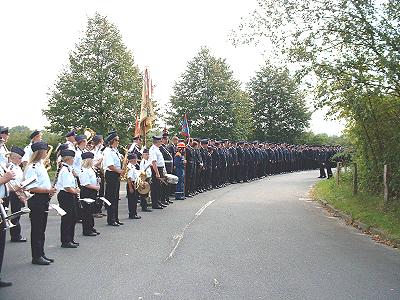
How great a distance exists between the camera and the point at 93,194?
1066 cm

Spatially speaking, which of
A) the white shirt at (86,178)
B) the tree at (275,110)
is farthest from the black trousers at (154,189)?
the tree at (275,110)

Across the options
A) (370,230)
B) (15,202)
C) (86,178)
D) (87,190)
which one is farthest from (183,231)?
(370,230)

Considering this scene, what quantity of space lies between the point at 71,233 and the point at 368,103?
842 centimetres

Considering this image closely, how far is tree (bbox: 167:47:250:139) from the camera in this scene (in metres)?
55.1

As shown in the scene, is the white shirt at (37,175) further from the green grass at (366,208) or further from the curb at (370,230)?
the green grass at (366,208)

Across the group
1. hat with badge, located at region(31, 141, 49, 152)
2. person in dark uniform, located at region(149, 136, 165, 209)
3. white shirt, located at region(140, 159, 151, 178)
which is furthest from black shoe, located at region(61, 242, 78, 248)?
person in dark uniform, located at region(149, 136, 165, 209)

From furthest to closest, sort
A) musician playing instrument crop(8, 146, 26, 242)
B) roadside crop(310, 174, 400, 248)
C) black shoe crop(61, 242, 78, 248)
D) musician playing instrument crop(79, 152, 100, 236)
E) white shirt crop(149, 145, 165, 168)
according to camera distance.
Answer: white shirt crop(149, 145, 165, 168), roadside crop(310, 174, 400, 248), musician playing instrument crop(79, 152, 100, 236), black shoe crop(61, 242, 78, 248), musician playing instrument crop(8, 146, 26, 242)

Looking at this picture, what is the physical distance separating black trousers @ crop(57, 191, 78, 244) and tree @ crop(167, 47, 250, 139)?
150 ft

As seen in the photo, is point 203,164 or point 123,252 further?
point 203,164

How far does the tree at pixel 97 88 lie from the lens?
42.8 meters

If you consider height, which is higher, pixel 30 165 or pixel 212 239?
pixel 30 165

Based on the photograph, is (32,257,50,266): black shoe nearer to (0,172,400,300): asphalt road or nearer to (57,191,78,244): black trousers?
(0,172,400,300): asphalt road

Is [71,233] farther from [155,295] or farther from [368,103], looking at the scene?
[368,103]

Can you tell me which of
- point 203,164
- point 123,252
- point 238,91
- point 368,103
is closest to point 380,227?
point 368,103
